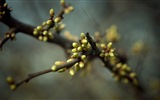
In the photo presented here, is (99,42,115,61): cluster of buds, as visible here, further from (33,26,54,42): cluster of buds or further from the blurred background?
the blurred background

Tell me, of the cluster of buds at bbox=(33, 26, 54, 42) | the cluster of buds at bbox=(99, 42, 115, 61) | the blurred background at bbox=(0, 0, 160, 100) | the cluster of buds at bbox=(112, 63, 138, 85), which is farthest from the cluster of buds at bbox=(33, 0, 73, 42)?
the blurred background at bbox=(0, 0, 160, 100)

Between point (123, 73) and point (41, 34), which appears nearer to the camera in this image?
point (41, 34)

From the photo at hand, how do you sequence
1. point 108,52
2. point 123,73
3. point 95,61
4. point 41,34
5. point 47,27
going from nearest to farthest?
point 108,52 < point 47,27 < point 41,34 < point 123,73 < point 95,61

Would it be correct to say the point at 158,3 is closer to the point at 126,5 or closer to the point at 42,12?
the point at 126,5

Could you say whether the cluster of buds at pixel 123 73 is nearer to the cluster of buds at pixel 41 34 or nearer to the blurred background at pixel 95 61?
the cluster of buds at pixel 41 34

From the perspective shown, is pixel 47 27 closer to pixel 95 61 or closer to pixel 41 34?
pixel 41 34

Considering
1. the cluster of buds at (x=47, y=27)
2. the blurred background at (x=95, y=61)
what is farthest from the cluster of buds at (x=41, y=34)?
the blurred background at (x=95, y=61)

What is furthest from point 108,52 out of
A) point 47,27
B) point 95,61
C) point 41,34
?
point 95,61
